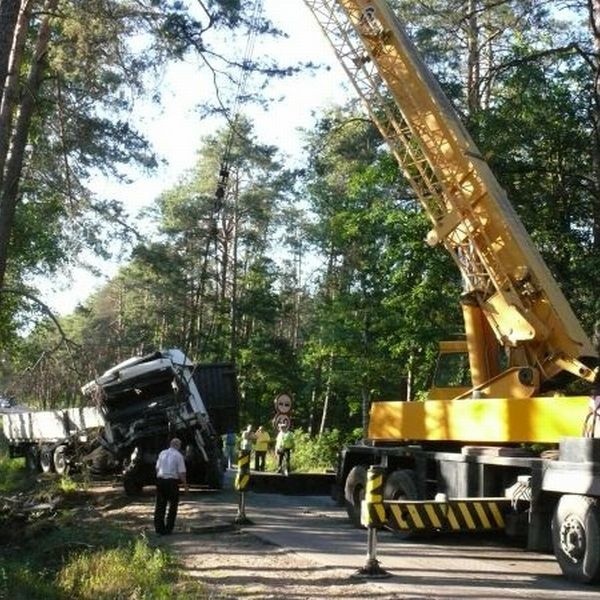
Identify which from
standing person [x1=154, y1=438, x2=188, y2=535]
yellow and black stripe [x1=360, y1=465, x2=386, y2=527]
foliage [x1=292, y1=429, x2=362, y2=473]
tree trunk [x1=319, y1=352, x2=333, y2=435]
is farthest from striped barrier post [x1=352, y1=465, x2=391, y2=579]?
tree trunk [x1=319, y1=352, x2=333, y2=435]

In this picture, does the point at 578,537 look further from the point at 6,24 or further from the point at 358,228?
the point at 358,228

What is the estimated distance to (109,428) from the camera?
18969 mm

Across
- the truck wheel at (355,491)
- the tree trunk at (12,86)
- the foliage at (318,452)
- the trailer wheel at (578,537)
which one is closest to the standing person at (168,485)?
the truck wheel at (355,491)

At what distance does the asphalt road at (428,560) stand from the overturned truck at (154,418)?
9.71 ft

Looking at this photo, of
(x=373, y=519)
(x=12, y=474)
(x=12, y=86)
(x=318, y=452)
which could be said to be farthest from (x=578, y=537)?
(x=318, y=452)

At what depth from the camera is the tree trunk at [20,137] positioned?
66.3ft

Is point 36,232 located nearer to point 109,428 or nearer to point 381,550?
point 109,428

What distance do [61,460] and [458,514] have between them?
15.6 meters

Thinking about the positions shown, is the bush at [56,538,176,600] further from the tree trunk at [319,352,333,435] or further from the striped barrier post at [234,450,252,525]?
the tree trunk at [319,352,333,435]

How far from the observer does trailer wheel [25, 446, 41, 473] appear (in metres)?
27.1

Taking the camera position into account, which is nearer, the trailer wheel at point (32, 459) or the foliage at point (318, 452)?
the trailer wheel at point (32, 459)

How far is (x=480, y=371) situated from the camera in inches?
526

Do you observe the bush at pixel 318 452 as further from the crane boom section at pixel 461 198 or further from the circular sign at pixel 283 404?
the crane boom section at pixel 461 198

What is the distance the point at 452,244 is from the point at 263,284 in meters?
38.6
